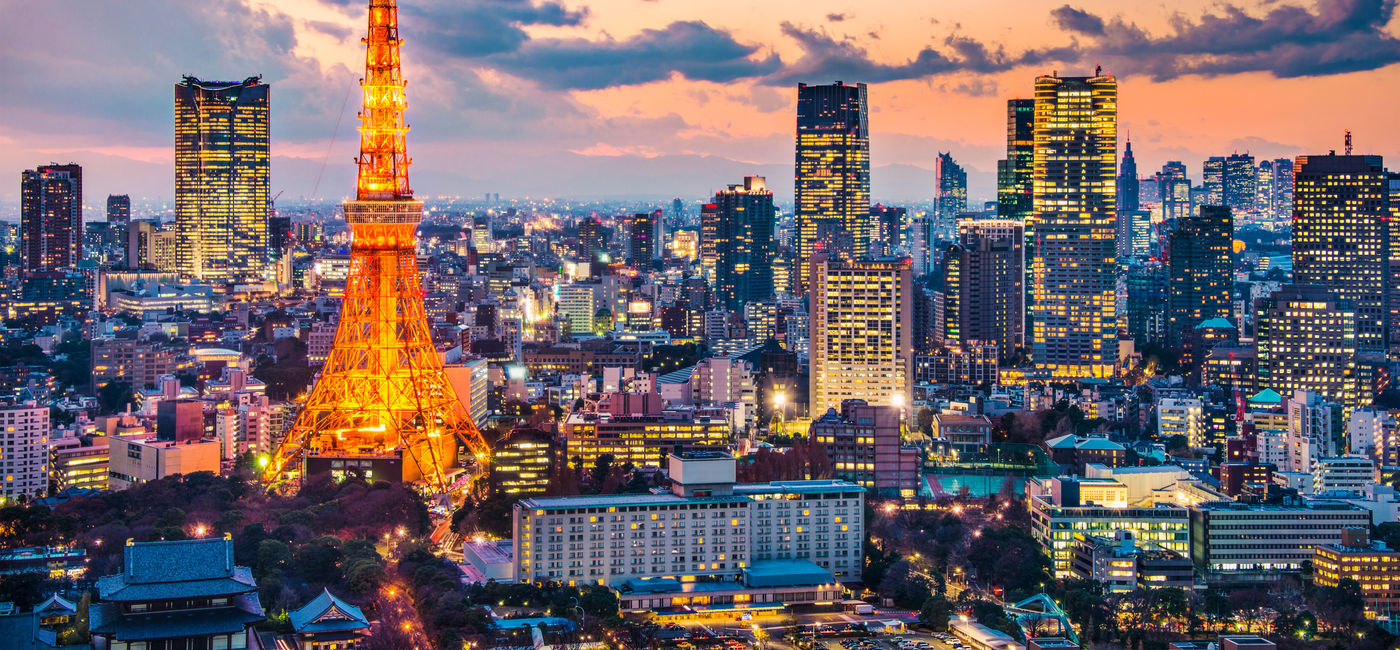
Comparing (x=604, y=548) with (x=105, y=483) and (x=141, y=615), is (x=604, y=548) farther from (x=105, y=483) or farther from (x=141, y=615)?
(x=105, y=483)

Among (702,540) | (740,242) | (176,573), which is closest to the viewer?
(176,573)

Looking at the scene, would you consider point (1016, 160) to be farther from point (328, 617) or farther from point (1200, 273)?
point (328, 617)

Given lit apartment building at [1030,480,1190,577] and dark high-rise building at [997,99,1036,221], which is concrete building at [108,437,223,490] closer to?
lit apartment building at [1030,480,1190,577]

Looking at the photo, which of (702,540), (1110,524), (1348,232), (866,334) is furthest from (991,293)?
(702,540)

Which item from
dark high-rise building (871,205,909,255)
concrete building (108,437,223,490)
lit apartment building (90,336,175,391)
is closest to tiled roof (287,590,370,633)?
concrete building (108,437,223,490)

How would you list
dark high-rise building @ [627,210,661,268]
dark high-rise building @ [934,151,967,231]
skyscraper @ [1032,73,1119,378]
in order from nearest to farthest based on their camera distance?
skyscraper @ [1032,73,1119,378] → dark high-rise building @ [627,210,661,268] → dark high-rise building @ [934,151,967,231]

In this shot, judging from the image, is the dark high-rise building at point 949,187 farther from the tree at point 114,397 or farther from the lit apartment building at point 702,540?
the lit apartment building at point 702,540
